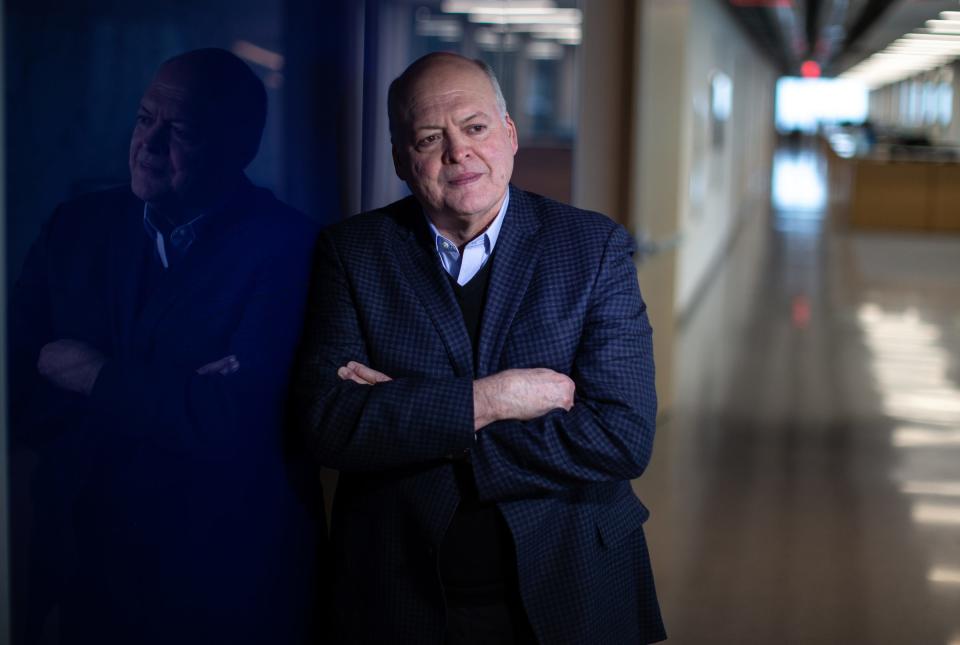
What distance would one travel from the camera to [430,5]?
2432mm

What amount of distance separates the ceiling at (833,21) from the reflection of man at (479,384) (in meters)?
11.2

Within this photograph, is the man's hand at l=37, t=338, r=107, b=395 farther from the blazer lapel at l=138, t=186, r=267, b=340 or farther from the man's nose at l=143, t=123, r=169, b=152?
the man's nose at l=143, t=123, r=169, b=152

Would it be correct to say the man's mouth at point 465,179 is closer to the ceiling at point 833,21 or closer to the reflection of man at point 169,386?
the reflection of man at point 169,386

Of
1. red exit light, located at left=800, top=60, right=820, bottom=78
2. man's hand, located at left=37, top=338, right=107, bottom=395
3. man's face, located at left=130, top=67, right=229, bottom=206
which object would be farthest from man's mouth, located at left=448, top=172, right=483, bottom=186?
red exit light, located at left=800, top=60, right=820, bottom=78

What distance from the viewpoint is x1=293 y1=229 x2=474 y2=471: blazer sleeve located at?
178cm

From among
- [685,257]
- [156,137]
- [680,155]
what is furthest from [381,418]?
[685,257]

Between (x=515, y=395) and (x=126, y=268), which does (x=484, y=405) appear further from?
(x=126, y=268)

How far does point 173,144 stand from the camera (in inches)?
59.4

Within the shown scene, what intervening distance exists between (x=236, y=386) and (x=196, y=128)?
0.45m

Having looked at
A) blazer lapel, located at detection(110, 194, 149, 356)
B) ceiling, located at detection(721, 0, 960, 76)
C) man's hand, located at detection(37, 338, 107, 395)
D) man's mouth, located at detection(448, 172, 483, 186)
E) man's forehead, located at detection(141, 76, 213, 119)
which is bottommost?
man's hand, located at detection(37, 338, 107, 395)

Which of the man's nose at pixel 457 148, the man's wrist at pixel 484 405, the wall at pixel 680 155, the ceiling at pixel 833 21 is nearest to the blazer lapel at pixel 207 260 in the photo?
the man's nose at pixel 457 148

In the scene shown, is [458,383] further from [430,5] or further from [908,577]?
[908,577]

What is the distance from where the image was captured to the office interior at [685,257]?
1344 millimetres

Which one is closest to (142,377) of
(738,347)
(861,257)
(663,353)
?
(663,353)
